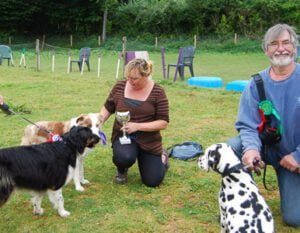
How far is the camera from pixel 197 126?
8031 mm

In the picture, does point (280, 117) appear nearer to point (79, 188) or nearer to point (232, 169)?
point (232, 169)

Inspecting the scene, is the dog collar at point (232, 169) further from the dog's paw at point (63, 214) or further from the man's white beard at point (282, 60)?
the dog's paw at point (63, 214)

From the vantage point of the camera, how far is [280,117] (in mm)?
3924

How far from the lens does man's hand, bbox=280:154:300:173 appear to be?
12.7 ft

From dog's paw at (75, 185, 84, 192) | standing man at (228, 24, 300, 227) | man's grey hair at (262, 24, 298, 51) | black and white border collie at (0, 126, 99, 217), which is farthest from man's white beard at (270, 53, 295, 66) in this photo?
dog's paw at (75, 185, 84, 192)

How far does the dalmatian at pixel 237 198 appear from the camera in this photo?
2.98m

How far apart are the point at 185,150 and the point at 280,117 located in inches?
95.7

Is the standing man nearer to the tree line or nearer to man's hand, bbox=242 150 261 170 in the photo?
man's hand, bbox=242 150 261 170

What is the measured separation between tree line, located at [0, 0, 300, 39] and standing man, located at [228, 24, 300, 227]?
30638mm

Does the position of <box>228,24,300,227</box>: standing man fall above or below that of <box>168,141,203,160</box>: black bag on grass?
above

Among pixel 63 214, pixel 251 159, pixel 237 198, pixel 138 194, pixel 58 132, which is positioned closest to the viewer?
pixel 237 198

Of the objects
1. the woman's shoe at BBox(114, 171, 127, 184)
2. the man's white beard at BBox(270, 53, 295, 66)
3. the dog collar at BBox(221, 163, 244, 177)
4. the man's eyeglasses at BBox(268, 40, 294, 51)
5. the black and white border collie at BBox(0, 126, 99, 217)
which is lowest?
the woman's shoe at BBox(114, 171, 127, 184)

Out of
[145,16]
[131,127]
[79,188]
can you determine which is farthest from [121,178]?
[145,16]

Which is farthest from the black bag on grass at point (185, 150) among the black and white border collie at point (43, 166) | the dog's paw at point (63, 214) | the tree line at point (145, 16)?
the tree line at point (145, 16)
